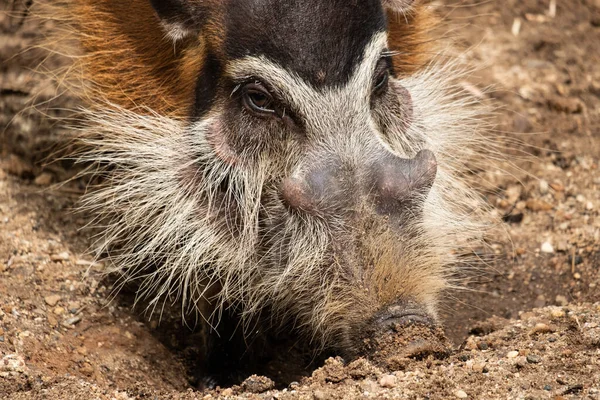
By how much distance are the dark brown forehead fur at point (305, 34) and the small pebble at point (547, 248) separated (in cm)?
198

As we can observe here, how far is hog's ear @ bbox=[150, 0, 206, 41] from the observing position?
4184 mm

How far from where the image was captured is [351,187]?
3.98 metres

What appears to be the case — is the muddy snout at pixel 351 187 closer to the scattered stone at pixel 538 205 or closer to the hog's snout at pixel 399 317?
the hog's snout at pixel 399 317

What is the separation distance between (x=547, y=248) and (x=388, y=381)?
7.18ft

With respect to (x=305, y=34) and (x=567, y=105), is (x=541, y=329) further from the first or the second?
(x=567, y=105)

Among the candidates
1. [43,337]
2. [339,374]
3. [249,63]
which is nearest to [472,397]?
[339,374]

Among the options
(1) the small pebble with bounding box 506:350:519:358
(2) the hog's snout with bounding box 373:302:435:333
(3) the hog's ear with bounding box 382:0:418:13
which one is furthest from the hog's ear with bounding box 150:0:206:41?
(1) the small pebble with bounding box 506:350:519:358

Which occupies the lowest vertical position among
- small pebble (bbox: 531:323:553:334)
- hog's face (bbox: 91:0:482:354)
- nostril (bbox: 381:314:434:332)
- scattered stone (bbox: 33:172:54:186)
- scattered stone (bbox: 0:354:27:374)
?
small pebble (bbox: 531:323:553:334)

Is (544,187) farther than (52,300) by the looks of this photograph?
Yes

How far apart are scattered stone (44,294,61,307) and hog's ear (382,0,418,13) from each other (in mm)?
2364

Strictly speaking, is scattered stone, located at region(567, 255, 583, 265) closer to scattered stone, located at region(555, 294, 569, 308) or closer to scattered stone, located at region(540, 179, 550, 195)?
scattered stone, located at region(555, 294, 569, 308)

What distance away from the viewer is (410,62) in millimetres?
5043

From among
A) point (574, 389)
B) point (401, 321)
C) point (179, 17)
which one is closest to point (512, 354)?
point (574, 389)

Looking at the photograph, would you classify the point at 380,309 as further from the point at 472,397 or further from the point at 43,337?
the point at 43,337
